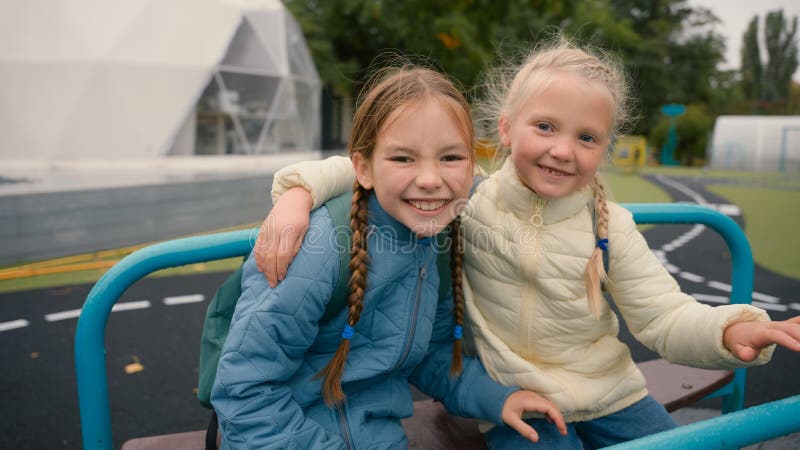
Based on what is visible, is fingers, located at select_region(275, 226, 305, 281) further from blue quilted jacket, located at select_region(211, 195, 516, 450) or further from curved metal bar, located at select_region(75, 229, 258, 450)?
curved metal bar, located at select_region(75, 229, 258, 450)

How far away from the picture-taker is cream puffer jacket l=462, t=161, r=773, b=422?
154cm

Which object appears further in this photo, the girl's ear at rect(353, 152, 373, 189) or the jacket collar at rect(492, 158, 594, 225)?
the jacket collar at rect(492, 158, 594, 225)

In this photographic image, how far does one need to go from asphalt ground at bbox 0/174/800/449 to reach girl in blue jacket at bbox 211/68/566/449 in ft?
5.83

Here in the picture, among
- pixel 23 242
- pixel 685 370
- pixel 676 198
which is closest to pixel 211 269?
pixel 23 242

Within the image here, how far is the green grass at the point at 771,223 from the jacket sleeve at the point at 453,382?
5190 millimetres

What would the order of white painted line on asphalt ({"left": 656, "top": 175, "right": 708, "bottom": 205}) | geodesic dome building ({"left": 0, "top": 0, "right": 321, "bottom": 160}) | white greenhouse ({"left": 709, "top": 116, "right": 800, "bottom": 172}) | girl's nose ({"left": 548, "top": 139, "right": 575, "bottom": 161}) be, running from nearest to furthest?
girl's nose ({"left": 548, "top": 139, "right": 575, "bottom": 161}), geodesic dome building ({"left": 0, "top": 0, "right": 321, "bottom": 160}), white painted line on asphalt ({"left": 656, "top": 175, "right": 708, "bottom": 205}), white greenhouse ({"left": 709, "top": 116, "right": 800, "bottom": 172})

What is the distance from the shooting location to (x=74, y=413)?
2.94 meters

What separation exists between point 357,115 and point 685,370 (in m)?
1.69

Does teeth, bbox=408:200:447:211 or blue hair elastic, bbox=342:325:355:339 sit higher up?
teeth, bbox=408:200:447:211

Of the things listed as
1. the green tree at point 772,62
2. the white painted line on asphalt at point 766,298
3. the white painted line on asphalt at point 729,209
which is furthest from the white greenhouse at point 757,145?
the green tree at point 772,62

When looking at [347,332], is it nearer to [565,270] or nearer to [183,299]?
[565,270]

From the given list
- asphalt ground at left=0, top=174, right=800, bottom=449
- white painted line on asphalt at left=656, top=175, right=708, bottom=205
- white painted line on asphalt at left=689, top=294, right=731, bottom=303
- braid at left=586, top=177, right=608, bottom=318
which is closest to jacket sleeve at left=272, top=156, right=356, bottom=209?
braid at left=586, top=177, right=608, bottom=318

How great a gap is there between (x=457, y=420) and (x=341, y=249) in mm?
790

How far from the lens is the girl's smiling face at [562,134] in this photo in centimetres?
149
